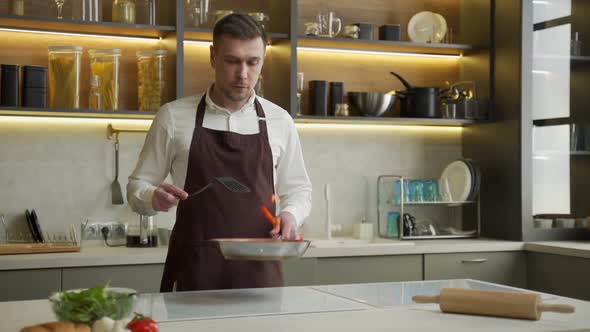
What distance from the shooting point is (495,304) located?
2074 mm

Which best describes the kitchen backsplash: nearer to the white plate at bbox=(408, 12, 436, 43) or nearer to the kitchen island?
the white plate at bbox=(408, 12, 436, 43)

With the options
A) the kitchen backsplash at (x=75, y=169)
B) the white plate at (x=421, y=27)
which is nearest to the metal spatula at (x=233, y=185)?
the kitchen backsplash at (x=75, y=169)

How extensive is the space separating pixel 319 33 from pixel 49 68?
144cm

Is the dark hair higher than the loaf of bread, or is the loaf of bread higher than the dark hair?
the dark hair

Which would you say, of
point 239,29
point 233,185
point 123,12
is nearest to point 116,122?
point 123,12

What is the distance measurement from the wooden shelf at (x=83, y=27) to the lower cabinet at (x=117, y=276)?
3.88ft

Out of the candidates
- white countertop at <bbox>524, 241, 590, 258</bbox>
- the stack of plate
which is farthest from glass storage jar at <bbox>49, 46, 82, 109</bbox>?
white countertop at <bbox>524, 241, 590, 258</bbox>

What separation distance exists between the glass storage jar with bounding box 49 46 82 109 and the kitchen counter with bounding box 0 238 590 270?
0.72 meters

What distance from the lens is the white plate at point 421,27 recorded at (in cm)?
484

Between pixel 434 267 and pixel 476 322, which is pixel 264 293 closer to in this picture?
pixel 476 322

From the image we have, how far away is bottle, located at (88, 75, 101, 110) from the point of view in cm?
398

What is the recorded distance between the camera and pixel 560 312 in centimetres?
206

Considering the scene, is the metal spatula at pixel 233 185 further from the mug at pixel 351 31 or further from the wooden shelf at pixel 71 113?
the mug at pixel 351 31

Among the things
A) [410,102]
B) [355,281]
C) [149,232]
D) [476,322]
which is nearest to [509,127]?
[410,102]
